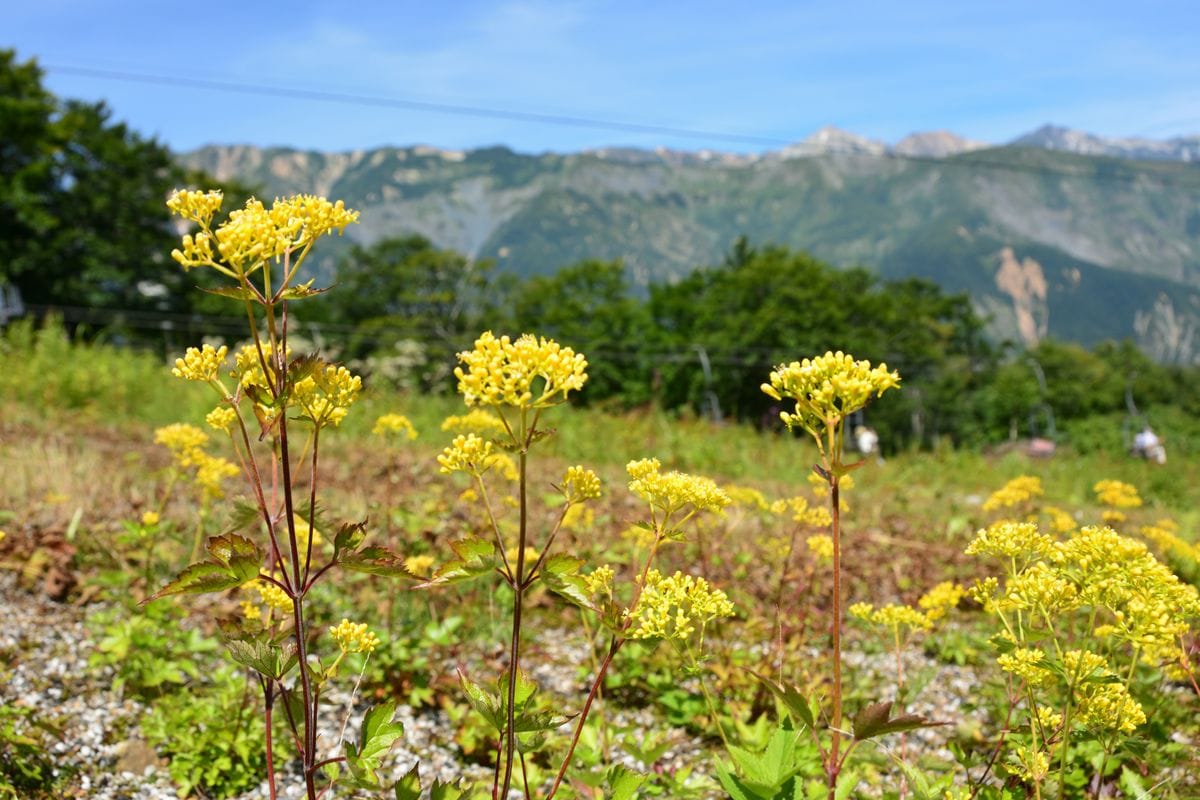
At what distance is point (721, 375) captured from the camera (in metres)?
47.1

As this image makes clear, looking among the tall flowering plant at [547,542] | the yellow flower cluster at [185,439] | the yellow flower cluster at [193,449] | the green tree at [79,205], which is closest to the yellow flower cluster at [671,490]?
the tall flowering plant at [547,542]

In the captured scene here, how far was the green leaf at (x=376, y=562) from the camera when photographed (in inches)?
51.1

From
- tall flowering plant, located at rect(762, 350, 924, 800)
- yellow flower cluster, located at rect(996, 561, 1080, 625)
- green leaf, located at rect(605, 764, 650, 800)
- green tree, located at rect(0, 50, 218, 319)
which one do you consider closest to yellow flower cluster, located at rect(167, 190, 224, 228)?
tall flowering plant, located at rect(762, 350, 924, 800)

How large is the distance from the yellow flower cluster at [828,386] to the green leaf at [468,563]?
564 millimetres

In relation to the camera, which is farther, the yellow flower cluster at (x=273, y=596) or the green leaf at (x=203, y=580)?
the yellow flower cluster at (x=273, y=596)

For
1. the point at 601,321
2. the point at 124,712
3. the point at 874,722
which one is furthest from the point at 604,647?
the point at 601,321

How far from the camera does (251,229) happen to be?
1187 mm

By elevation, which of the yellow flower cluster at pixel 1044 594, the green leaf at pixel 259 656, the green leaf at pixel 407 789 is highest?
the yellow flower cluster at pixel 1044 594

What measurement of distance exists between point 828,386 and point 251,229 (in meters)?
0.98

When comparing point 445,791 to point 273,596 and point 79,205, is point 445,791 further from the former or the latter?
point 79,205

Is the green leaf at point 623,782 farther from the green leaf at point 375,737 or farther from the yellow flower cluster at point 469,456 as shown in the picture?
the yellow flower cluster at point 469,456

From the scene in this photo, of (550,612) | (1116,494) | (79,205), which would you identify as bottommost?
(550,612)

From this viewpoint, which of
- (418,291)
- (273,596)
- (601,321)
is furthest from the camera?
(418,291)

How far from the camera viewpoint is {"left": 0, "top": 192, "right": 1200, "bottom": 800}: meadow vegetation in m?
1.30
